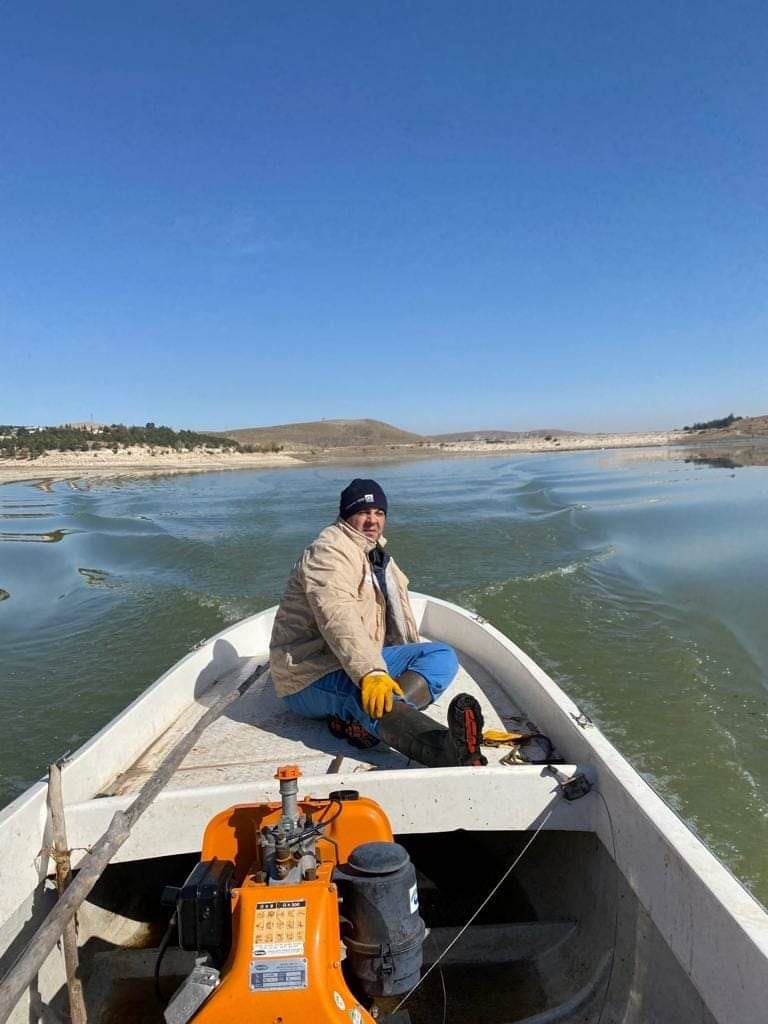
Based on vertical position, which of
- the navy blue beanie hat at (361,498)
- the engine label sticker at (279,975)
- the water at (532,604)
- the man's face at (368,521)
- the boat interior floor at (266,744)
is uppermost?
the navy blue beanie hat at (361,498)

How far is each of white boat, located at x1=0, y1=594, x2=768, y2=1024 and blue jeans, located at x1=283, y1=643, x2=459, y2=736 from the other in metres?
0.22

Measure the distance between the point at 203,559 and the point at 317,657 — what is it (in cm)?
1050

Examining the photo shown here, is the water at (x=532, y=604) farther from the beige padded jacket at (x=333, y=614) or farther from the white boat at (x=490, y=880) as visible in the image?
the beige padded jacket at (x=333, y=614)

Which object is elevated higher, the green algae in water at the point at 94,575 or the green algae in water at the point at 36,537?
the green algae in water at the point at 36,537

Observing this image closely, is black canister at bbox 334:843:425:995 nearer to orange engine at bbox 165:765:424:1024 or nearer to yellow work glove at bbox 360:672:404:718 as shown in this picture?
orange engine at bbox 165:765:424:1024

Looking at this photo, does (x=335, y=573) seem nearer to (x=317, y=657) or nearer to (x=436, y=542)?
(x=317, y=657)

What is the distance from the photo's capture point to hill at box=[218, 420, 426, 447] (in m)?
101

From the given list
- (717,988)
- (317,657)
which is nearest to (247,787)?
(317,657)

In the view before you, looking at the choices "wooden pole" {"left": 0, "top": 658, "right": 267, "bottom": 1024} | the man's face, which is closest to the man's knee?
the man's face

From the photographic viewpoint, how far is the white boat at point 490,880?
6.94 ft

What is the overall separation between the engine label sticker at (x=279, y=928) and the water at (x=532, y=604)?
3.13m

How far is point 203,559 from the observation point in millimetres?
13602

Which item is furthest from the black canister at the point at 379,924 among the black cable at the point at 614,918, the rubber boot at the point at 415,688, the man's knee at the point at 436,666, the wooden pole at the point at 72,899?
the man's knee at the point at 436,666

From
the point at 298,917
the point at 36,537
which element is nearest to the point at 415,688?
the point at 298,917
